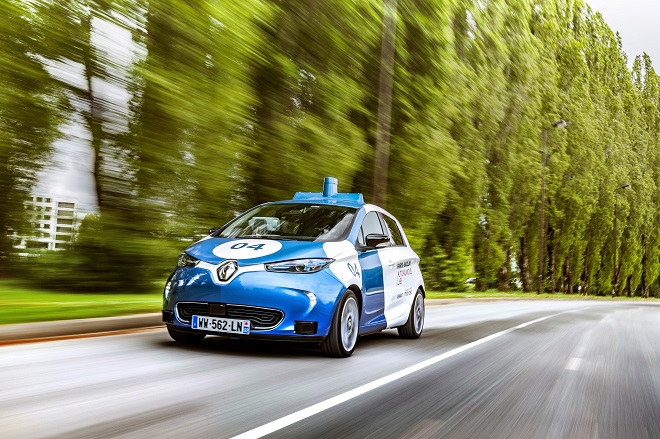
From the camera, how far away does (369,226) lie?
383 inches

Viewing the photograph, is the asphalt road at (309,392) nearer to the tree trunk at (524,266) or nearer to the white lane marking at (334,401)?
the white lane marking at (334,401)

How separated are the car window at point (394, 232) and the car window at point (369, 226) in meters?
0.36

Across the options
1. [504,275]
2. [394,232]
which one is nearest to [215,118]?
[394,232]

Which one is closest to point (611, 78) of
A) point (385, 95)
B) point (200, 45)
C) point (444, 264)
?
point (444, 264)

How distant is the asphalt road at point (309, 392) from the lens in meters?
5.13

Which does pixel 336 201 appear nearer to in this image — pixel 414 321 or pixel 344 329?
pixel 344 329

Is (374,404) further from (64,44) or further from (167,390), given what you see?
(64,44)

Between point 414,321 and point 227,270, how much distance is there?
4129mm

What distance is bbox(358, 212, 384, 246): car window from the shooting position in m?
9.27

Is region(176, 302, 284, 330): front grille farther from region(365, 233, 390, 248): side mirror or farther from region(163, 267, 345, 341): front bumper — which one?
region(365, 233, 390, 248): side mirror

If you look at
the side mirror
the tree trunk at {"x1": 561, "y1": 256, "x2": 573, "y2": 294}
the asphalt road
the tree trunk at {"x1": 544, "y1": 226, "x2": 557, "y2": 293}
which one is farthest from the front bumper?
the tree trunk at {"x1": 561, "y1": 256, "x2": 573, "y2": 294}

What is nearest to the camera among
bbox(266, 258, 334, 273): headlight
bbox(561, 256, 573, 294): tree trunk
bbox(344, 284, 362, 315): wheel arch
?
bbox(266, 258, 334, 273): headlight

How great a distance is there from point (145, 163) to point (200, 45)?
225cm

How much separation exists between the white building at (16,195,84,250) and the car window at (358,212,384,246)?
587 cm
